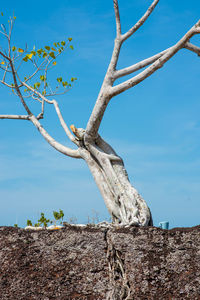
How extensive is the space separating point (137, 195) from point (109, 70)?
2770 millimetres

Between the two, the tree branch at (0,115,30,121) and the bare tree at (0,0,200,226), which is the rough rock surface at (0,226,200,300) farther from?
the tree branch at (0,115,30,121)

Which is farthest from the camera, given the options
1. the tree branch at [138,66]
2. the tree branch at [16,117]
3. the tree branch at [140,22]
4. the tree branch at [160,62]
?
the tree branch at [16,117]

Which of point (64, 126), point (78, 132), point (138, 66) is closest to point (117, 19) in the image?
point (138, 66)

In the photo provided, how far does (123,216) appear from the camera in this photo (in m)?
7.24

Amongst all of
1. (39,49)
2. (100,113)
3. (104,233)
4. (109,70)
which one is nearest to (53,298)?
(104,233)

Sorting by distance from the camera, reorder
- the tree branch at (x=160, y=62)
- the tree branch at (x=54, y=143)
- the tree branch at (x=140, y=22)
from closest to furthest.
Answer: the tree branch at (x=160, y=62) → the tree branch at (x=140, y=22) → the tree branch at (x=54, y=143)

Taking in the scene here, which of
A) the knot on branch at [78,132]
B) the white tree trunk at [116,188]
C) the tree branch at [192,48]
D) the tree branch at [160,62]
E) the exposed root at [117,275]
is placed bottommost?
the exposed root at [117,275]

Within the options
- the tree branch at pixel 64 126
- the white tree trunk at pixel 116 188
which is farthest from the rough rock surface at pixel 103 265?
the tree branch at pixel 64 126

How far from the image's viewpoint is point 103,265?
5.42 m

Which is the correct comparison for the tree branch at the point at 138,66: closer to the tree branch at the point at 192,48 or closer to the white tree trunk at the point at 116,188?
the tree branch at the point at 192,48

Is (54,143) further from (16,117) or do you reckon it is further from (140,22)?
(140,22)

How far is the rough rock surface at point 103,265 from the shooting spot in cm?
514

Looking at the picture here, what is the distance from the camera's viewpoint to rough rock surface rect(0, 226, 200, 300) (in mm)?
5137

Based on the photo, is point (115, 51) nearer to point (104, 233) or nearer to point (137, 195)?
point (137, 195)
